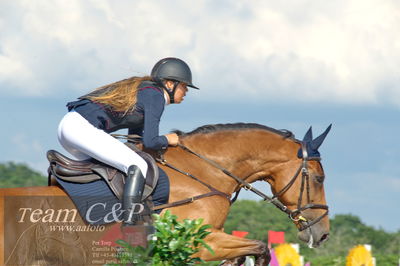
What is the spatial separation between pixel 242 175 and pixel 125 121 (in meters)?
1.27

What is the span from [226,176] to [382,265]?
4.57 metres

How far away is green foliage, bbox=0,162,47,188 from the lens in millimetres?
33188

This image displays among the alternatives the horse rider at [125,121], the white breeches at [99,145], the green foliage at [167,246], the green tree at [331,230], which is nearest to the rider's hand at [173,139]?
the horse rider at [125,121]

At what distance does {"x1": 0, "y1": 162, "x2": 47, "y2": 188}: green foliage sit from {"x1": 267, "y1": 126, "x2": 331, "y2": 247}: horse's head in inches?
1041

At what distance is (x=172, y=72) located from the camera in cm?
655

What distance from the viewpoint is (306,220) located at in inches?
278

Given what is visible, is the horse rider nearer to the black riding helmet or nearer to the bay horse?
the black riding helmet

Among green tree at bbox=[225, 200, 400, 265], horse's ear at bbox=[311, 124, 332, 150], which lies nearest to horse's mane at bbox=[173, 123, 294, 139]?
horse's ear at bbox=[311, 124, 332, 150]

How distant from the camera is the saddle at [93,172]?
6.11 m

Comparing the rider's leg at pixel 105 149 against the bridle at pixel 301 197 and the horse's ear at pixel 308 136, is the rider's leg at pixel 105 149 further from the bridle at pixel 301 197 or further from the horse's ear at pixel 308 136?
the horse's ear at pixel 308 136

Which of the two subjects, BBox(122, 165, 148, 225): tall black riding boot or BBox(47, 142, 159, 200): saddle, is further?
BBox(47, 142, 159, 200): saddle

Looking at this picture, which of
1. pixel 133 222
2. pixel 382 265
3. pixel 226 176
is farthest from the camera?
pixel 382 265

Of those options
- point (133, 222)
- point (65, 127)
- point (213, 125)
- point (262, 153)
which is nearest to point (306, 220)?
point (262, 153)

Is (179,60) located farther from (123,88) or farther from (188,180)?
(188,180)
